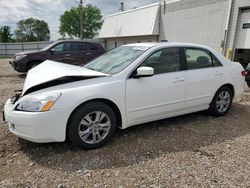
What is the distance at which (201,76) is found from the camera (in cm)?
395

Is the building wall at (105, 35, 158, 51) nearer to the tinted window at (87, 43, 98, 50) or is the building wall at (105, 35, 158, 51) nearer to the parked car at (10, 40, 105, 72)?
the tinted window at (87, 43, 98, 50)

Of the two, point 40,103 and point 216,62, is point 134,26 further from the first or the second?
point 40,103

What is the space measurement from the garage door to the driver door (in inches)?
340

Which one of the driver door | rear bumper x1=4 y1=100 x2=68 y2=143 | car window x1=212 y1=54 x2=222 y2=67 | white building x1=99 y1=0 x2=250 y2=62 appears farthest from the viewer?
white building x1=99 y1=0 x2=250 y2=62

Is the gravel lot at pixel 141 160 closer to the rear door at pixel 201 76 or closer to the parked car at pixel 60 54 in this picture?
the rear door at pixel 201 76

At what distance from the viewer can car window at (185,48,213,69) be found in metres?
3.92

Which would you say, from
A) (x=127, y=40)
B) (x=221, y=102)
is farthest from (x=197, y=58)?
(x=127, y=40)

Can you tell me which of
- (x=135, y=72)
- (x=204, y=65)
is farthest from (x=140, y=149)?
(x=204, y=65)

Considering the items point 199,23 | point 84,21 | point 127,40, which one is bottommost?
point 127,40

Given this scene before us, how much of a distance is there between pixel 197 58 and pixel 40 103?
→ 2980mm

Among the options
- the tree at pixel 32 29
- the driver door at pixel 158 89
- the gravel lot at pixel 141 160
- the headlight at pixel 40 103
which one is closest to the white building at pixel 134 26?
the driver door at pixel 158 89

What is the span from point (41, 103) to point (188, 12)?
13782 mm

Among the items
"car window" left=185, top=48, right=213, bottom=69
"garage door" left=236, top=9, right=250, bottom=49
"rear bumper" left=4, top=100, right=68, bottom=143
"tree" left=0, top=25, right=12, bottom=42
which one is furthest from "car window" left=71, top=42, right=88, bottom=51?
"tree" left=0, top=25, right=12, bottom=42

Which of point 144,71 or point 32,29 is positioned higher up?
point 32,29
